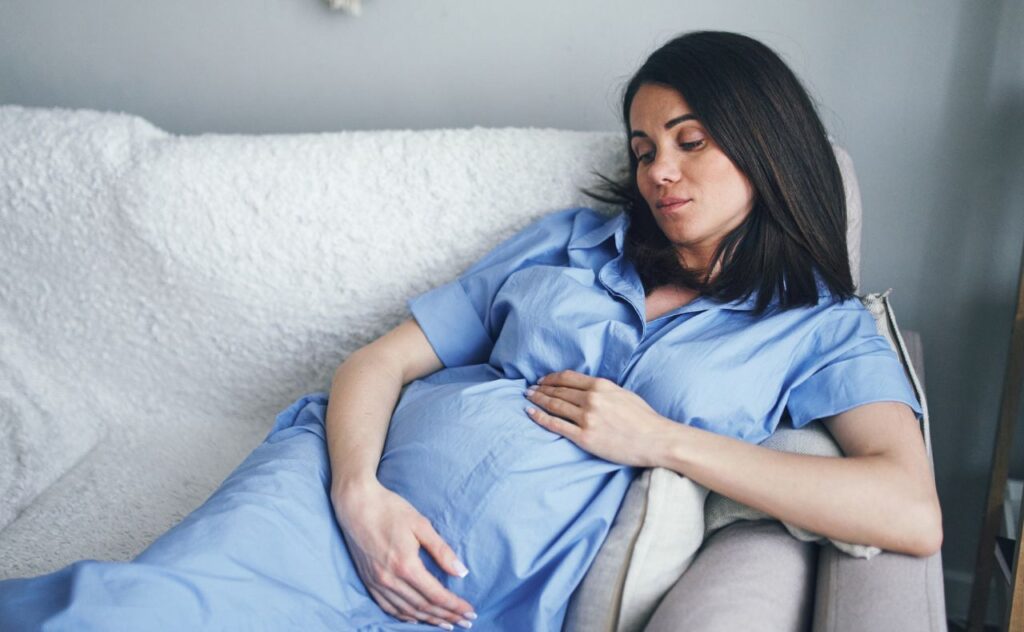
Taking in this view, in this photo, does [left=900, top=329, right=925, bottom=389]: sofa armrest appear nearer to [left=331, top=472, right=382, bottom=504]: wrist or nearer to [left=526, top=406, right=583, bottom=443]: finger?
[left=526, top=406, right=583, bottom=443]: finger

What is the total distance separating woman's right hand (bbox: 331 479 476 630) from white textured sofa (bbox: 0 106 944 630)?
1.57ft

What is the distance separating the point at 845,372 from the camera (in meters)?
1.06

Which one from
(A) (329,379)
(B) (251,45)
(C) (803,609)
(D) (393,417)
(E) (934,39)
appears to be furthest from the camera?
(B) (251,45)

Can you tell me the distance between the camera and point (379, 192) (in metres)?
1.46

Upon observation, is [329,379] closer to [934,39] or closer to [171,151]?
[171,151]

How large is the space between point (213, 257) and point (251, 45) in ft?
1.88

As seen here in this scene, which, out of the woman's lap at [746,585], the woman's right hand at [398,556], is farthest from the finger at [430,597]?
the woman's lap at [746,585]

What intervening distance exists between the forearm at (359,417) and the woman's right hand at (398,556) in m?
0.03

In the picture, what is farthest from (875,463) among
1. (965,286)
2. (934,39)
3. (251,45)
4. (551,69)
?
(251,45)

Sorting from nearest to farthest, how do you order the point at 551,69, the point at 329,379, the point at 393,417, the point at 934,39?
1. the point at 393,417
2. the point at 934,39
3. the point at 329,379
4. the point at 551,69

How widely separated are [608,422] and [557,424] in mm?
67

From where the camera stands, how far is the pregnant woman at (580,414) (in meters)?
0.92

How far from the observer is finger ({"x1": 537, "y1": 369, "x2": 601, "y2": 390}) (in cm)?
107

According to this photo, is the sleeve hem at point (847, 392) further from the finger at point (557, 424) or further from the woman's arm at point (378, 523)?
the woman's arm at point (378, 523)
